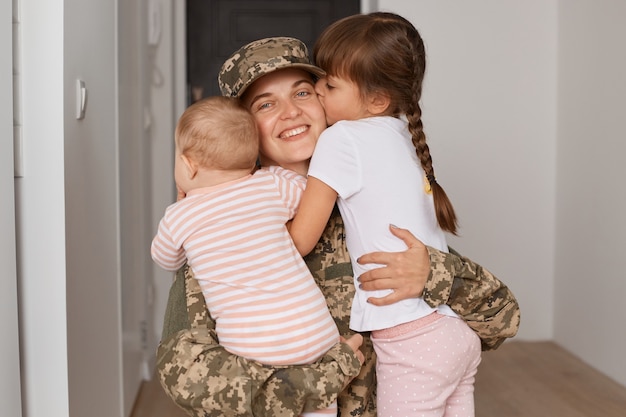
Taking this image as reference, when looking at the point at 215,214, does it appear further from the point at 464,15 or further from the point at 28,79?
the point at 464,15

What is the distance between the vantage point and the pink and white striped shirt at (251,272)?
1.45m

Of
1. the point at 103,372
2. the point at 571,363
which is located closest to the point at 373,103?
the point at 103,372

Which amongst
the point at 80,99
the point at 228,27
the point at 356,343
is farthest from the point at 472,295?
the point at 228,27

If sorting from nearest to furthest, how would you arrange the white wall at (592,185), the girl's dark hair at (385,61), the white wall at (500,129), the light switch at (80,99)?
the girl's dark hair at (385,61) < the light switch at (80,99) < the white wall at (592,185) < the white wall at (500,129)

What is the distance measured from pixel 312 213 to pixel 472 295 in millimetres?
376

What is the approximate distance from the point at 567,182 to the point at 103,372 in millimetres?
2730

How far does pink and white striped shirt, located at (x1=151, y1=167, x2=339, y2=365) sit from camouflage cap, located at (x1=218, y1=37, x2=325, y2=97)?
0.23m

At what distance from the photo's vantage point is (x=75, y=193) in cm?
204

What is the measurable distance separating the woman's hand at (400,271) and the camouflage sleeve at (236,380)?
0.16 metres

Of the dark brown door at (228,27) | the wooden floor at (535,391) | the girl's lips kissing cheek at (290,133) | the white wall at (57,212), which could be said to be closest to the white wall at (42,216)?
the white wall at (57,212)

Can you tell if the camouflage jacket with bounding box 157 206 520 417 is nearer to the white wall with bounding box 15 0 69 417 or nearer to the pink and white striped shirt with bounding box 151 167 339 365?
the pink and white striped shirt with bounding box 151 167 339 365

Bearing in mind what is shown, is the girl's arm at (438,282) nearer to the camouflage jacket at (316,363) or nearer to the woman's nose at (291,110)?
the camouflage jacket at (316,363)

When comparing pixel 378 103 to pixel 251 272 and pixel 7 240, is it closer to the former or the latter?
pixel 251 272

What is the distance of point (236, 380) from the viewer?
1401 mm
